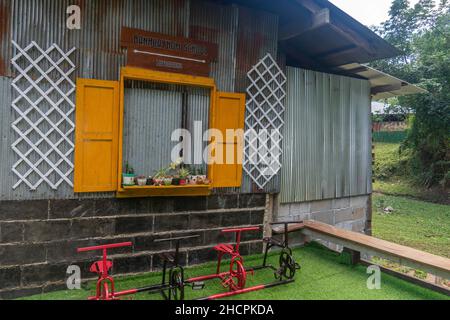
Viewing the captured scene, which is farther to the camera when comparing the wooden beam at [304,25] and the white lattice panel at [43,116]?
the wooden beam at [304,25]

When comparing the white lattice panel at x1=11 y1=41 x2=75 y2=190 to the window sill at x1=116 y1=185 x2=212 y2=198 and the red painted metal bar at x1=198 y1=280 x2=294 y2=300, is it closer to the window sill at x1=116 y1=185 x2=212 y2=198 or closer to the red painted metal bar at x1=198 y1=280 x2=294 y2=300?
the window sill at x1=116 y1=185 x2=212 y2=198

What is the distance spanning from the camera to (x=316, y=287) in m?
4.20

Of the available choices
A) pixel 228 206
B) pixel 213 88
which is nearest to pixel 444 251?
pixel 228 206

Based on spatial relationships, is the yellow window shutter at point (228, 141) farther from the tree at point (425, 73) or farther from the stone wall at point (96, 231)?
the tree at point (425, 73)

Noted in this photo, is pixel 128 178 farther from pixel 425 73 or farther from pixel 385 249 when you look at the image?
pixel 425 73

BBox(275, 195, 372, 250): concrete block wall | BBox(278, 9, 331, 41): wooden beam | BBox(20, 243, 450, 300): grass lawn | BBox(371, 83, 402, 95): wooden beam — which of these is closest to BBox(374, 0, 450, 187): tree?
BBox(371, 83, 402, 95): wooden beam

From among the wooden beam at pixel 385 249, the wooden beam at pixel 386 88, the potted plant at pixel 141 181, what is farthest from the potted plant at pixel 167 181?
the wooden beam at pixel 386 88

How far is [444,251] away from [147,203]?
695 cm

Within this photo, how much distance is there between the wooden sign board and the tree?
9.86 meters

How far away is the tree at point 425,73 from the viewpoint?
11.8 metres

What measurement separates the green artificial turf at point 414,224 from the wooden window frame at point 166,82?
6.16 metres

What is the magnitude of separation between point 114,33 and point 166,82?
31.6 inches
